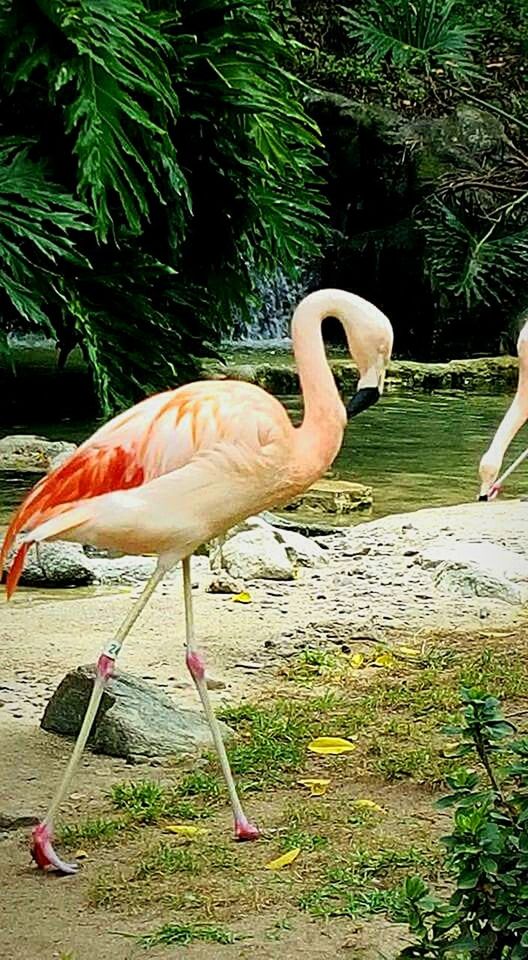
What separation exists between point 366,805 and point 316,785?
0.58 ft

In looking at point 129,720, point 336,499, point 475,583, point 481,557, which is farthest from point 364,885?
point 336,499

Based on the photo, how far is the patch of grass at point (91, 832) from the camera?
3303 millimetres

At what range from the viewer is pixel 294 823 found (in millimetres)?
3406

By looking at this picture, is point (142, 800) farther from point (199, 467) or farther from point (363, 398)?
point (363, 398)

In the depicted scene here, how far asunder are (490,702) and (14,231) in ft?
25.6

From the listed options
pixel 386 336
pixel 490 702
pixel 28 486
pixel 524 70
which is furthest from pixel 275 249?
pixel 490 702

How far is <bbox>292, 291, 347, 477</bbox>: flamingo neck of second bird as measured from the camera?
3436mm

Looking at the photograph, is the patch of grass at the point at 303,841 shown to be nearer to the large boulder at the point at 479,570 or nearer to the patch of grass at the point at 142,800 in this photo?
the patch of grass at the point at 142,800

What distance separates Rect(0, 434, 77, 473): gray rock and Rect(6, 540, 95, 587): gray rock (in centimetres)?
260

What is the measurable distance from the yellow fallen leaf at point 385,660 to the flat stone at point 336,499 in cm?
337

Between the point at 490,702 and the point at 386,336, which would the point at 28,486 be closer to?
the point at 386,336

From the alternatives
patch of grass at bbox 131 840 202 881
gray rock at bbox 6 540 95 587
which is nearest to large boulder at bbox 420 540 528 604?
gray rock at bbox 6 540 95 587

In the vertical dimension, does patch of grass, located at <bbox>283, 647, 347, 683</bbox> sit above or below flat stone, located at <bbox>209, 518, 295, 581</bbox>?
above

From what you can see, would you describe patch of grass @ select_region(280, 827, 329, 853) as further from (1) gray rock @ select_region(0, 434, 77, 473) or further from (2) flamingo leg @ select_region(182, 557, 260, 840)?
(1) gray rock @ select_region(0, 434, 77, 473)
